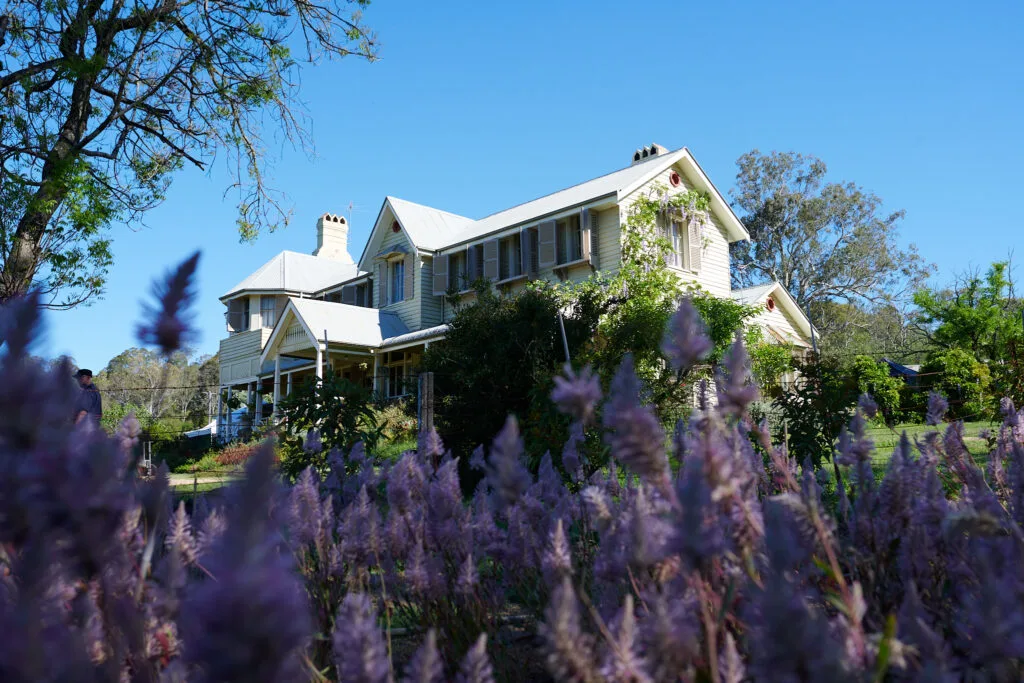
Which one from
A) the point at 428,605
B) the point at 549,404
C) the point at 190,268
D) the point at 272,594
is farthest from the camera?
the point at 549,404

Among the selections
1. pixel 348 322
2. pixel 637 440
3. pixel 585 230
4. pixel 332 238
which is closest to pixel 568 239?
pixel 585 230

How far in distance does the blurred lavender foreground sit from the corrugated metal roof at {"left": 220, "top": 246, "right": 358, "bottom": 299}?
33.4 meters

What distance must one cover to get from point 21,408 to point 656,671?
3.31 feet

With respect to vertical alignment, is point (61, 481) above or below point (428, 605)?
above

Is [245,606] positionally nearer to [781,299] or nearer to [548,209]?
[548,209]

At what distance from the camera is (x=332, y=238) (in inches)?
1604

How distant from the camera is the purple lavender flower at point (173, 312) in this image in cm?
→ 153

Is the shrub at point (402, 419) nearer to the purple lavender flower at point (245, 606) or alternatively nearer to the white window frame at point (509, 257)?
the white window frame at point (509, 257)

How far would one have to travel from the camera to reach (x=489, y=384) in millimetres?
12828

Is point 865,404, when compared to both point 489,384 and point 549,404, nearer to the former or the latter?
point 549,404

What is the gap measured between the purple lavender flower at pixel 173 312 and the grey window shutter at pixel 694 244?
23120mm

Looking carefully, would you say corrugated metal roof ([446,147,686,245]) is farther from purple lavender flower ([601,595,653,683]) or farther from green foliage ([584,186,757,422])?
purple lavender flower ([601,595,653,683])

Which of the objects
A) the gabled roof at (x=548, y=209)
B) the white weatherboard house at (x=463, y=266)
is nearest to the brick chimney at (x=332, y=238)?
the white weatherboard house at (x=463, y=266)

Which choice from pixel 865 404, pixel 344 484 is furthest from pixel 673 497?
pixel 344 484
